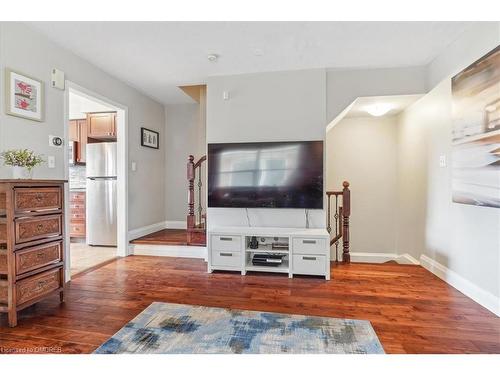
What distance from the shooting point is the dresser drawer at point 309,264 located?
9.93ft

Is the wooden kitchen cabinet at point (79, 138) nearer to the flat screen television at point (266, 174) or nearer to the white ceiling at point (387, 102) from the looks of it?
the flat screen television at point (266, 174)

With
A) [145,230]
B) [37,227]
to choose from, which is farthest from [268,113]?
[145,230]

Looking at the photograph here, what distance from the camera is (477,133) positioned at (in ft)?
7.61

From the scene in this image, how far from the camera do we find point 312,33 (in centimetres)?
254

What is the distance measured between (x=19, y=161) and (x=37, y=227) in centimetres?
57

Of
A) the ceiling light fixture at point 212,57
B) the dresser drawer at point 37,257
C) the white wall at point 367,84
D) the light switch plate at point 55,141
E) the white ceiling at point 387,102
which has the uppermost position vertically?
the ceiling light fixture at point 212,57

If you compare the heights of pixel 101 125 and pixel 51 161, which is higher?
pixel 101 125

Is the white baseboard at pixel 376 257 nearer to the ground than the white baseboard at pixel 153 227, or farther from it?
nearer to the ground

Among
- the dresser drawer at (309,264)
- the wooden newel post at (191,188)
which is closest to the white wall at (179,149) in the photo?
the wooden newel post at (191,188)

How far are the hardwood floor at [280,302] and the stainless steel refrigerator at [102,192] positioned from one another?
101 centimetres

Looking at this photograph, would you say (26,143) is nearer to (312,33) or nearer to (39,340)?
(39,340)

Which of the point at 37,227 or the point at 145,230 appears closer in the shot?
the point at 37,227

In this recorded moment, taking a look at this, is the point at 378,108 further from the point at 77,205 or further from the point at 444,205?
the point at 77,205

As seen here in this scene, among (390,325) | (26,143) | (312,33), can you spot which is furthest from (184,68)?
(390,325)
